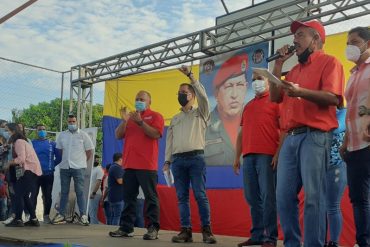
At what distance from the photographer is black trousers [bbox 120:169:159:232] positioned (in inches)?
180

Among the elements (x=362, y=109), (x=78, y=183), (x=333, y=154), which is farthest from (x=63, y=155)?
(x=362, y=109)

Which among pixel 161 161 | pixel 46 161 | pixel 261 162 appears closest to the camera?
pixel 261 162

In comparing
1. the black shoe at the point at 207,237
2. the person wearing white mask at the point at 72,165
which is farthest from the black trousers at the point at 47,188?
the black shoe at the point at 207,237

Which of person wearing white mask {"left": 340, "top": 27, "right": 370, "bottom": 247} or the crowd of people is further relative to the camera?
person wearing white mask {"left": 340, "top": 27, "right": 370, "bottom": 247}

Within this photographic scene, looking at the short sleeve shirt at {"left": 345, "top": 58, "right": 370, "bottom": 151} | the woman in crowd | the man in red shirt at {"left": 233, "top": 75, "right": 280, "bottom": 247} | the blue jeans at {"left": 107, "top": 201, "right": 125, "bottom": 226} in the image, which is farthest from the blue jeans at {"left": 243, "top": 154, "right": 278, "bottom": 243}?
the blue jeans at {"left": 107, "top": 201, "right": 125, "bottom": 226}

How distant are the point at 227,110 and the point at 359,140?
4.64 meters

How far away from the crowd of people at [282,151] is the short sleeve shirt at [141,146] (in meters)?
0.01

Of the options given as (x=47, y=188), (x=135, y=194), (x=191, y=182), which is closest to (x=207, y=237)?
(x=191, y=182)

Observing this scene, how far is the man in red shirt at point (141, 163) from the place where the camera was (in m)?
4.58

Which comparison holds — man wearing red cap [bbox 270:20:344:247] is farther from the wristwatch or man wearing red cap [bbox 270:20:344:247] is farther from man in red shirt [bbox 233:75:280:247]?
man in red shirt [bbox 233:75:280:247]

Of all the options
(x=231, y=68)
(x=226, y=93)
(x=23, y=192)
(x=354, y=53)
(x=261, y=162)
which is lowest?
(x=23, y=192)

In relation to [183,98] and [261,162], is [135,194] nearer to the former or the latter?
[183,98]

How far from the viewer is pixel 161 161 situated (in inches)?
356

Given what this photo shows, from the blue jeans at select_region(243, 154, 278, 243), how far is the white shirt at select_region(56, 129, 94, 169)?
3595 millimetres
